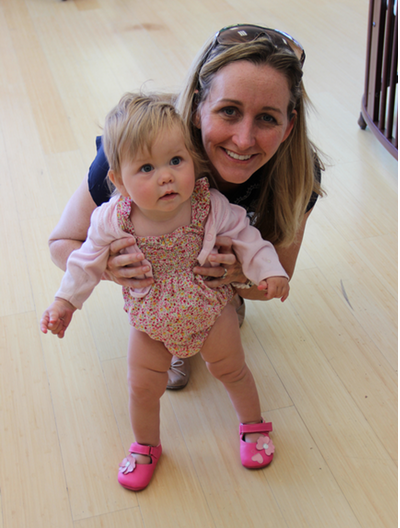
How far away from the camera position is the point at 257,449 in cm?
142

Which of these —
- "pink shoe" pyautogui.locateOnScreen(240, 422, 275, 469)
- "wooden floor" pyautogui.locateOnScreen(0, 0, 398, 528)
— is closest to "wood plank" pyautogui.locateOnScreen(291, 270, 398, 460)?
"wooden floor" pyautogui.locateOnScreen(0, 0, 398, 528)

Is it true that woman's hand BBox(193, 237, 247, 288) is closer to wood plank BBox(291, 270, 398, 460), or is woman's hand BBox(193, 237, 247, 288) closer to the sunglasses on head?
the sunglasses on head

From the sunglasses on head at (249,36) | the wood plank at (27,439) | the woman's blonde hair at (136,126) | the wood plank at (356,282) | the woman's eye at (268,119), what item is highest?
the sunglasses on head at (249,36)

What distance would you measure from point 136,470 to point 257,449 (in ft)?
0.98

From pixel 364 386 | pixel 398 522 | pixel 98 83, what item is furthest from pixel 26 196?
pixel 398 522

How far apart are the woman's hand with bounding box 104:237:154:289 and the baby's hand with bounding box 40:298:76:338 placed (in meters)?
0.12

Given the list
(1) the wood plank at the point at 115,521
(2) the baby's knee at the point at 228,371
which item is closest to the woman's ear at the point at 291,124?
(2) the baby's knee at the point at 228,371

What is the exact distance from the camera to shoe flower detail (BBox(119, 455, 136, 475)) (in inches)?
53.7

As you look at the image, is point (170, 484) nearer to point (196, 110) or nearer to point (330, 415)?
point (330, 415)

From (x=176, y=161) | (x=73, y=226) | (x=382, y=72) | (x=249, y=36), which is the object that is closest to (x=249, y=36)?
(x=249, y=36)

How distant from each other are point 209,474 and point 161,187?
2.42 ft

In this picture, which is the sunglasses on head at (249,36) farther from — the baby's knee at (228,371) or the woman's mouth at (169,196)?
the baby's knee at (228,371)

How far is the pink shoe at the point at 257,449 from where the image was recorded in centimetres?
140

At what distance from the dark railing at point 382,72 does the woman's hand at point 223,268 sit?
A: 4.49 feet
